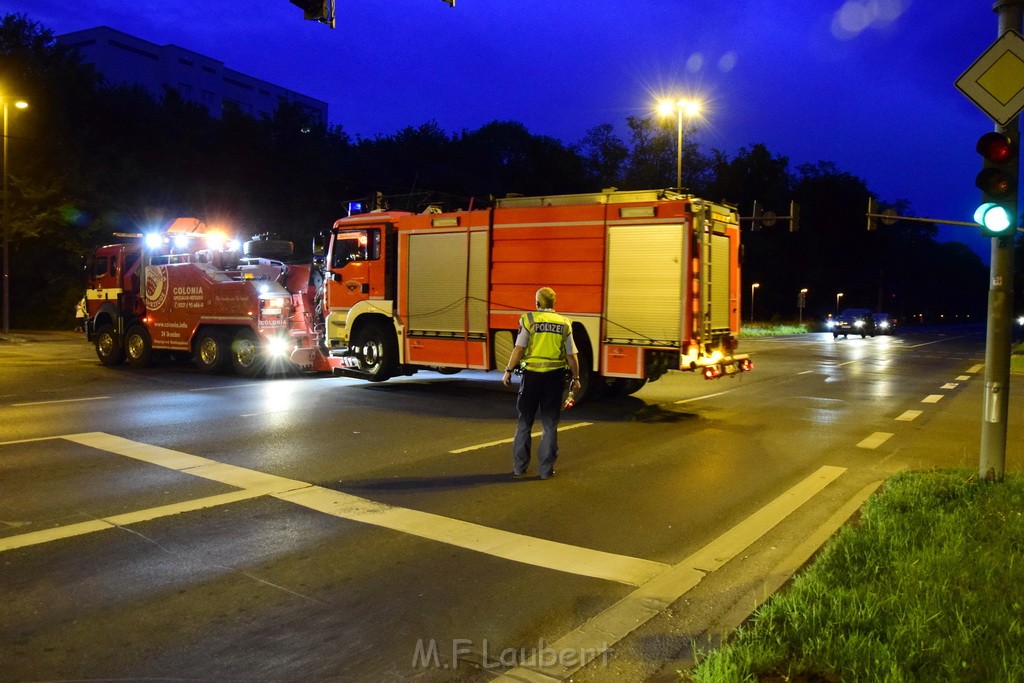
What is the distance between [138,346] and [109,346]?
3.09ft

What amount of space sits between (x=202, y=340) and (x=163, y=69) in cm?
7092

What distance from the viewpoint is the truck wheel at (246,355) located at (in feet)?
53.9

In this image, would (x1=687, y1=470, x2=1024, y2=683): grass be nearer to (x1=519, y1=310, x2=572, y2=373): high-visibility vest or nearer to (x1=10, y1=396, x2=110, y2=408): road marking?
(x1=519, y1=310, x2=572, y2=373): high-visibility vest

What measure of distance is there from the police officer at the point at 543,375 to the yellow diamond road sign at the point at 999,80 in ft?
12.6

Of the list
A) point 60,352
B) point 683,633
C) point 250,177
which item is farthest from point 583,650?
point 250,177

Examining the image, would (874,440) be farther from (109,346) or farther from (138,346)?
(109,346)

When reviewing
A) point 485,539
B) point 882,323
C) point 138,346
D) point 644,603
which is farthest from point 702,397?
point 882,323

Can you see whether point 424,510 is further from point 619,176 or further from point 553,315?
point 619,176

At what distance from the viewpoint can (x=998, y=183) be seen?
22.2 feet

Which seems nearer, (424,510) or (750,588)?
(750,588)

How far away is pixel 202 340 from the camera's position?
57.1 feet

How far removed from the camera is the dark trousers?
7.66 metres

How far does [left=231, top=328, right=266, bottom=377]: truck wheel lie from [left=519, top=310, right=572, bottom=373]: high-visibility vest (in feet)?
32.8

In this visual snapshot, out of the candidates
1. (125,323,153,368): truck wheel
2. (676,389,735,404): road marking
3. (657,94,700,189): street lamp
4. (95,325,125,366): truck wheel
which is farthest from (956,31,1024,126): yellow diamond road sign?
(657,94,700,189): street lamp
